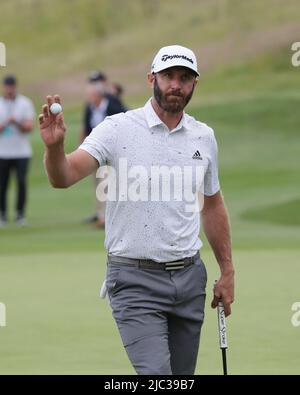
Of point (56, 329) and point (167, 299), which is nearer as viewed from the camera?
point (167, 299)

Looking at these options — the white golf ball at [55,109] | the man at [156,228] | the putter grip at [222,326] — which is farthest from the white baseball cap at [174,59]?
the putter grip at [222,326]

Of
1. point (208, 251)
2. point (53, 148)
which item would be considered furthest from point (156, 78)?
point (208, 251)

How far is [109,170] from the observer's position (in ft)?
22.7

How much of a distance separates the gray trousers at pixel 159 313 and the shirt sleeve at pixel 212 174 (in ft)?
1.50

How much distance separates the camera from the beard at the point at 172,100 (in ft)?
22.5

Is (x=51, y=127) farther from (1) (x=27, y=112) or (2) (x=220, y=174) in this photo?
(2) (x=220, y=174)

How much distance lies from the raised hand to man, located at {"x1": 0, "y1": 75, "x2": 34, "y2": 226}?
41.1 feet

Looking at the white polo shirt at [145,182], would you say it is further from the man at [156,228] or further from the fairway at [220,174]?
the fairway at [220,174]

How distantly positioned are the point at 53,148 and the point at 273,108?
25.9 meters

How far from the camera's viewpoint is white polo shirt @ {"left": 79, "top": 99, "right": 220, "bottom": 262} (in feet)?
22.3

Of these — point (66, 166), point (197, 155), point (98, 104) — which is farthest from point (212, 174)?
point (98, 104)

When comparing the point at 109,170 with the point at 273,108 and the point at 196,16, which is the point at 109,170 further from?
the point at 196,16

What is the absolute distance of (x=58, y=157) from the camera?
6.31 metres

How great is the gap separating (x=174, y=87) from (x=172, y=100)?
0.28ft
